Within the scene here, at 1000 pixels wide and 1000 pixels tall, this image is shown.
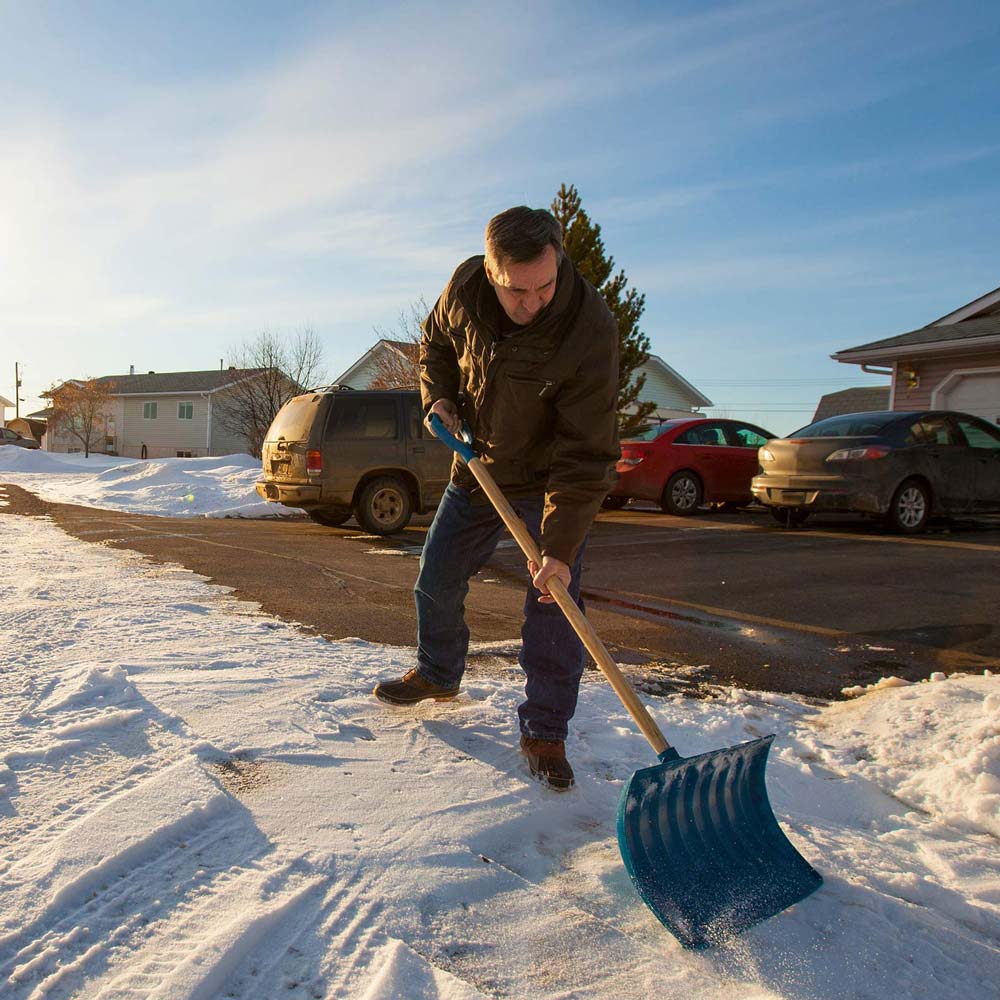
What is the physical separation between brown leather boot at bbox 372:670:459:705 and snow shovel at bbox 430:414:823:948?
0.90m

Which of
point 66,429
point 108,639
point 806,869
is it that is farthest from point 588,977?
point 66,429

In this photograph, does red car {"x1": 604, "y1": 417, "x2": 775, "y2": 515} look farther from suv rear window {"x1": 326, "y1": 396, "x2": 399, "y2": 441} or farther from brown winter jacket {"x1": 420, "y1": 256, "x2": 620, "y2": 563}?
brown winter jacket {"x1": 420, "y1": 256, "x2": 620, "y2": 563}

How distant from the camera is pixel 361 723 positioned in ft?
9.28

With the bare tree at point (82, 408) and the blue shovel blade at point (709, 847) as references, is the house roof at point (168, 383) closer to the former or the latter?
the bare tree at point (82, 408)

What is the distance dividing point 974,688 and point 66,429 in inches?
1973

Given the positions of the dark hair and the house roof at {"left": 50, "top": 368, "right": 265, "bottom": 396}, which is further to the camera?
the house roof at {"left": 50, "top": 368, "right": 265, "bottom": 396}

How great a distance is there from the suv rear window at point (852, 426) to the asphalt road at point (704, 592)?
115 centimetres

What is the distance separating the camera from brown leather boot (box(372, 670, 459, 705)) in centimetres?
298

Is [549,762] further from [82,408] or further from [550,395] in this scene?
[82,408]

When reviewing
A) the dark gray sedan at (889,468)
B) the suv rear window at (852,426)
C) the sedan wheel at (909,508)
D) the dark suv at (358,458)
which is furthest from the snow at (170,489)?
the sedan wheel at (909,508)

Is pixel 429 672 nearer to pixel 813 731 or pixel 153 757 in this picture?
pixel 153 757

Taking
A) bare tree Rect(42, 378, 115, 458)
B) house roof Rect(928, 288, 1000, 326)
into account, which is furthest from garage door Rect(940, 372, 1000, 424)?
bare tree Rect(42, 378, 115, 458)

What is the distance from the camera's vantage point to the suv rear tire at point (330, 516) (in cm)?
1015

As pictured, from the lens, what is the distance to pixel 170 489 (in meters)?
16.4
